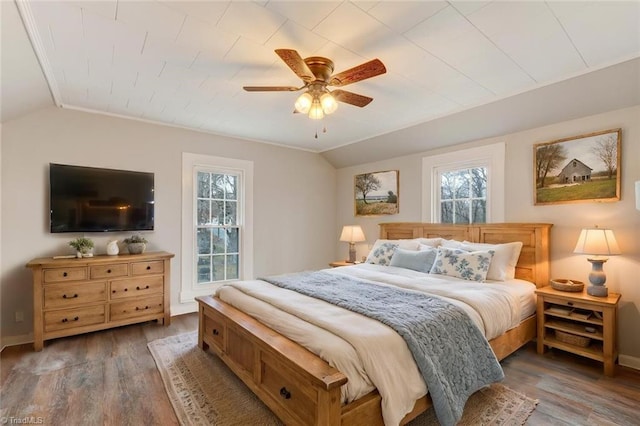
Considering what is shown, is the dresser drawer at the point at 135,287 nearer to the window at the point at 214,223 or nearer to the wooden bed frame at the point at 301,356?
the window at the point at 214,223

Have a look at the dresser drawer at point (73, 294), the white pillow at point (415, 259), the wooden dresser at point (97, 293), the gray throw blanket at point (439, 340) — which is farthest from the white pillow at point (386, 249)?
the dresser drawer at point (73, 294)

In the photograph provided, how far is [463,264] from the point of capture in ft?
10.2

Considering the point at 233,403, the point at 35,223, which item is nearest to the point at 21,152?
the point at 35,223

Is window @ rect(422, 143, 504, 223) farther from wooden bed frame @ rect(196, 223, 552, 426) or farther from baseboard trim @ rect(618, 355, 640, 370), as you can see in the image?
baseboard trim @ rect(618, 355, 640, 370)

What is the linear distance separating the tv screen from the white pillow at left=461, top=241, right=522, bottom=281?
3.90 metres

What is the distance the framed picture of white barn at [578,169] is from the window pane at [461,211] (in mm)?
790

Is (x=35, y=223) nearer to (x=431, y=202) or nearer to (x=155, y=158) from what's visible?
(x=155, y=158)

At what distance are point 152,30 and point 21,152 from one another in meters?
2.35

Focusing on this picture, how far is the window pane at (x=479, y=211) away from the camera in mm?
3745

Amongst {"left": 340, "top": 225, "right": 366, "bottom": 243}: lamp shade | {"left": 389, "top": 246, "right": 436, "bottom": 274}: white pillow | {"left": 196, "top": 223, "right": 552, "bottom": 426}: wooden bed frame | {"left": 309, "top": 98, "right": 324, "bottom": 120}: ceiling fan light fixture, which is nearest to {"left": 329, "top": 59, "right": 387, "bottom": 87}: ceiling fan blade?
{"left": 309, "top": 98, "right": 324, "bottom": 120}: ceiling fan light fixture

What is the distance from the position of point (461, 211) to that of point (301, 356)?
311 centimetres

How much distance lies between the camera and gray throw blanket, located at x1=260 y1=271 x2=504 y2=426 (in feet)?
5.61

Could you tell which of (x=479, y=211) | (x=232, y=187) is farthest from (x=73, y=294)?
(x=479, y=211)

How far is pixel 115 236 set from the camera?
12.0ft
